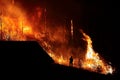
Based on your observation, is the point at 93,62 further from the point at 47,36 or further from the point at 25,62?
the point at 25,62

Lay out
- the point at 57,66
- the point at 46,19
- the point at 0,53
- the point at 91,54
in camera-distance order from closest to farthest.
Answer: the point at 0,53 < the point at 57,66 < the point at 91,54 < the point at 46,19

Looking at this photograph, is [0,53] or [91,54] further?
[91,54]

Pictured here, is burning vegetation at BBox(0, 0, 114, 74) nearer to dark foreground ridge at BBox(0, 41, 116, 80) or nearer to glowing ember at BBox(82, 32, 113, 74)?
glowing ember at BBox(82, 32, 113, 74)

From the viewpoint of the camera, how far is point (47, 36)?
137ft

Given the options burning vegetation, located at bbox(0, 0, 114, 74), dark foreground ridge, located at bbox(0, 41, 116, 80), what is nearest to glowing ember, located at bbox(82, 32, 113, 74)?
burning vegetation, located at bbox(0, 0, 114, 74)

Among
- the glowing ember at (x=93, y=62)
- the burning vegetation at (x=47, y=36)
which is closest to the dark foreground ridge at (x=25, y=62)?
the glowing ember at (x=93, y=62)

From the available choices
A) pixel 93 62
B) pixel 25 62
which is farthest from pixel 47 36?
Result: pixel 25 62

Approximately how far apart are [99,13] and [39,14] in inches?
362

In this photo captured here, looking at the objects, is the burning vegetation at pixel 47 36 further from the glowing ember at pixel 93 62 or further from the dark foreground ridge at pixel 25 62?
the dark foreground ridge at pixel 25 62

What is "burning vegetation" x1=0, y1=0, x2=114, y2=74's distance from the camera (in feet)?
128

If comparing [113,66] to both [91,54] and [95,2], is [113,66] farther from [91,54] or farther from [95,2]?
[95,2]

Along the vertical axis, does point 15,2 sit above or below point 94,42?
above

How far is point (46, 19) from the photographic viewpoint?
4262 centimetres

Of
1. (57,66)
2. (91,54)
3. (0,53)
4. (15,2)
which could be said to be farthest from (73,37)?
(0,53)
